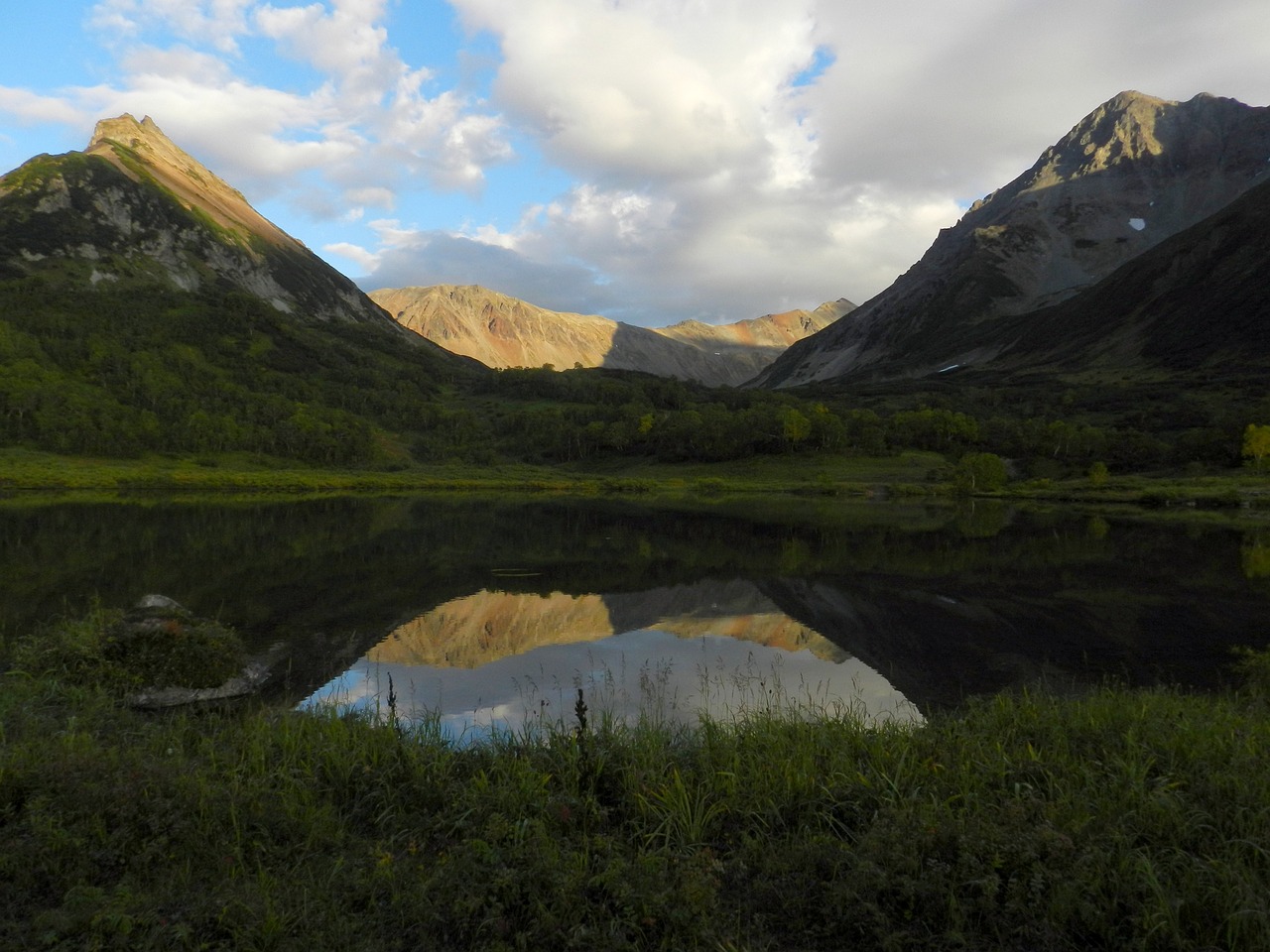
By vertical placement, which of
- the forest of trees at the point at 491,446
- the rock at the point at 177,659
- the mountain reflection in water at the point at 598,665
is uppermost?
the forest of trees at the point at 491,446

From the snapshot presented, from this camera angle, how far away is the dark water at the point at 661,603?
19.1 m

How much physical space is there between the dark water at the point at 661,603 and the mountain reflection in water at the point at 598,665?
0.12 metres

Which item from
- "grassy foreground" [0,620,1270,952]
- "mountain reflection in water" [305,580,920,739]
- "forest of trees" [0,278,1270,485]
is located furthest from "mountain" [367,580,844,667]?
"forest of trees" [0,278,1270,485]

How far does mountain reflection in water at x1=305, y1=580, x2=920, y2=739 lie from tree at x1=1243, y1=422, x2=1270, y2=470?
114214 mm

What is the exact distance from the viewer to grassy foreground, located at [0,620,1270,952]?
637 cm

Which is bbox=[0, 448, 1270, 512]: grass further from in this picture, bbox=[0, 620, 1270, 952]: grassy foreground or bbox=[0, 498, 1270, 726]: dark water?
bbox=[0, 620, 1270, 952]: grassy foreground

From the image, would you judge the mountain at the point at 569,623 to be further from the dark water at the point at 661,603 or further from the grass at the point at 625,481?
the grass at the point at 625,481

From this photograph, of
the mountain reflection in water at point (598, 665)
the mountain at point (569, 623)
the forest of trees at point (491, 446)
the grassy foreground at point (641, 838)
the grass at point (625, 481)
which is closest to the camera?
the grassy foreground at point (641, 838)

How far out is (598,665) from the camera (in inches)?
811

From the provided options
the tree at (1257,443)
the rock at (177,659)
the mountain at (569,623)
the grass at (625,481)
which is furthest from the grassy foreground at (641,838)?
the tree at (1257,443)

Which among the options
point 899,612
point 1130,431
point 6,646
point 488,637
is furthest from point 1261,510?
point 6,646

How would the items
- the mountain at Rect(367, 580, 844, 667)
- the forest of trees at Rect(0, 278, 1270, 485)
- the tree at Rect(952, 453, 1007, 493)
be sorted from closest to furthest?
the mountain at Rect(367, 580, 844, 667), the tree at Rect(952, 453, 1007, 493), the forest of trees at Rect(0, 278, 1270, 485)

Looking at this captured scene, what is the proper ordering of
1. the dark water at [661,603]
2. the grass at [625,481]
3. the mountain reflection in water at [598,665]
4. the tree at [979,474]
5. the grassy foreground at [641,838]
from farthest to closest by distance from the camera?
1. the tree at [979,474]
2. the grass at [625,481]
3. the dark water at [661,603]
4. the mountain reflection in water at [598,665]
5. the grassy foreground at [641,838]

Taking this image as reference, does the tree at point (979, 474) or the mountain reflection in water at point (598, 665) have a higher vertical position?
the mountain reflection in water at point (598, 665)
